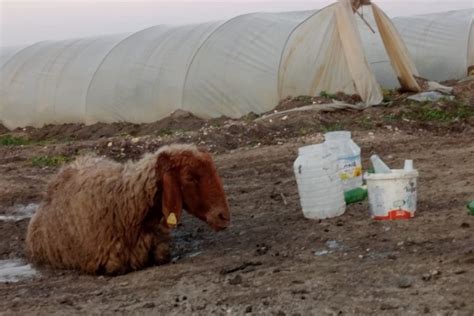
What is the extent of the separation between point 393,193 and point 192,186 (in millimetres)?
1568

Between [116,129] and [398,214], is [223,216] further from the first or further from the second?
[116,129]

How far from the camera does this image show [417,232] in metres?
6.30

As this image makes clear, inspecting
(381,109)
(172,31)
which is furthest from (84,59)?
(381,109)

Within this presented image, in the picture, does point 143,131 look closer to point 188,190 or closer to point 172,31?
point 172,31

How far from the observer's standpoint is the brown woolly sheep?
6.37 meters

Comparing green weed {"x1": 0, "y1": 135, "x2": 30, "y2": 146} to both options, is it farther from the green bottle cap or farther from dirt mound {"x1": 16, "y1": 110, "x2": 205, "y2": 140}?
the green bottle cap

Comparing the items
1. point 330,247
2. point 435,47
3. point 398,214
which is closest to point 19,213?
point 330,247

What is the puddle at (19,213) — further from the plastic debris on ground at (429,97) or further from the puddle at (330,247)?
the plastic debris on ground at (429,97)

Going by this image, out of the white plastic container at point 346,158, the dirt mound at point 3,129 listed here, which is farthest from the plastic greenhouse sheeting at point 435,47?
the white plastic container at point 346,158

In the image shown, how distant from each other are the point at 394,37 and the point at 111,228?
39.0 ft

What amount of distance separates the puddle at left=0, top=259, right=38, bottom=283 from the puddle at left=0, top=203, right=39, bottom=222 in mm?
1673

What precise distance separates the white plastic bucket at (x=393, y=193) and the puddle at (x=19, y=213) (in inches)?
154

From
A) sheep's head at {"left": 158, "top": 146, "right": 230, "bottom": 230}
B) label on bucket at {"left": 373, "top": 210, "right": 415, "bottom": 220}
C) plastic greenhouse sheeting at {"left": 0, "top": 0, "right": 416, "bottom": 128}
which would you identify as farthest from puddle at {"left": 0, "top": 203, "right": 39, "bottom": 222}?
plastic greenhouse sheeting at {"left": 0, "top": 0, "right": 416, "bottom": 128}

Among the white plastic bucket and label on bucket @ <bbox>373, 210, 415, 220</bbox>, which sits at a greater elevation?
the white plastic bucket
